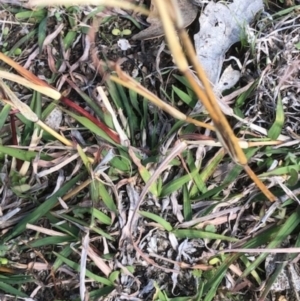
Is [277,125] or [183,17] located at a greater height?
[183,17]

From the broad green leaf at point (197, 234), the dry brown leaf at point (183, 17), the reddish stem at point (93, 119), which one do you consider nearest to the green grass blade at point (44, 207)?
the reddish stem at point (93, 119)

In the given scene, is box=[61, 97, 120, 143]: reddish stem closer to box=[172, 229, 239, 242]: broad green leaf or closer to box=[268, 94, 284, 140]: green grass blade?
box=[172, 229, 239, 242]: broad green leaf

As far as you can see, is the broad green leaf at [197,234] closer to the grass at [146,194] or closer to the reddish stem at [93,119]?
the grass at [146,194]

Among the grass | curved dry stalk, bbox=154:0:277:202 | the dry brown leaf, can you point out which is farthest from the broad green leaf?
the dry brown leaf

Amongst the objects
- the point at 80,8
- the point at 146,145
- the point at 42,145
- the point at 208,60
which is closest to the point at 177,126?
the point at 146,145

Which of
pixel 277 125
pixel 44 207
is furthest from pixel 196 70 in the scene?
pixel 44 207

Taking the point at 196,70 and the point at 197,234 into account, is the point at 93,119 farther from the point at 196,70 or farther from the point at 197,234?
the point at 196,70

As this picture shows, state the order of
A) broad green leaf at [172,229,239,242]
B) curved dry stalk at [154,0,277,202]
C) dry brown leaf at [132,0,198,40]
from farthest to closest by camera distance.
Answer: dry brown leaf at [132,0,198,40], broad green leaf at [172,229,239,242], curved dry stalk at [154,0,277,202]

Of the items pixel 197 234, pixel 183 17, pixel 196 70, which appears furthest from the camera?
pixel 183 17
